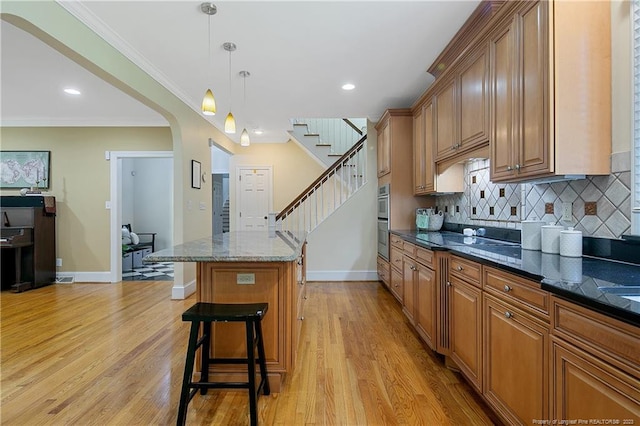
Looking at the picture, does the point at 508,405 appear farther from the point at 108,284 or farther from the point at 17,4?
the point at 108,284

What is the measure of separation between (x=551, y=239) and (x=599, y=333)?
99cm

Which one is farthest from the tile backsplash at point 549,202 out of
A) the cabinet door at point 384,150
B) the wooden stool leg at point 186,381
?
the wooden stool leg at point 186,381

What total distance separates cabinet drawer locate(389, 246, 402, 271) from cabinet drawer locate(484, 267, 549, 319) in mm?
1794

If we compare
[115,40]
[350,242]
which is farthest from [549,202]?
[115,40]

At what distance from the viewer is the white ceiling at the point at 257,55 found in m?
2.37

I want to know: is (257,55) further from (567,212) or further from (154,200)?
(154,200)

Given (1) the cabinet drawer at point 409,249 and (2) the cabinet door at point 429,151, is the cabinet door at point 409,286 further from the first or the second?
(2) the cabinet door at point 429,151

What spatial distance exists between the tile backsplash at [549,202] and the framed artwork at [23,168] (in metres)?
6.35

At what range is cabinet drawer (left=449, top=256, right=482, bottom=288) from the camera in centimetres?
185

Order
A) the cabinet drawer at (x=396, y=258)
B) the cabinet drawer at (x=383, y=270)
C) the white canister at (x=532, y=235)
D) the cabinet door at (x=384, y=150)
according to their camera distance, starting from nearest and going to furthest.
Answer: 1. the white canister at (x=532, y=235)
2. the cabinet drawer at (x=396, y=258)
3. the cabinet drawer at (x=383, y=270)
4. the cabinet door at (x=384, y=150)

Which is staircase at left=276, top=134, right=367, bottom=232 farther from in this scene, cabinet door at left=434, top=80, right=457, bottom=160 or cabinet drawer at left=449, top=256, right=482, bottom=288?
cabinet drawer at left=449, top=256, right=482, bottom=288

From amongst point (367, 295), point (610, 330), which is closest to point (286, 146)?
point (367, 295)

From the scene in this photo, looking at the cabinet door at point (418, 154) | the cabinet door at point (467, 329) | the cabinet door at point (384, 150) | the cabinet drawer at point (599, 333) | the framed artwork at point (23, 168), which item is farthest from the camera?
the framed artwork at point (23, 168)

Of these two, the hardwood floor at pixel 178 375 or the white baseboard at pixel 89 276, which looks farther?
the white baseboard at pixel 89 276
